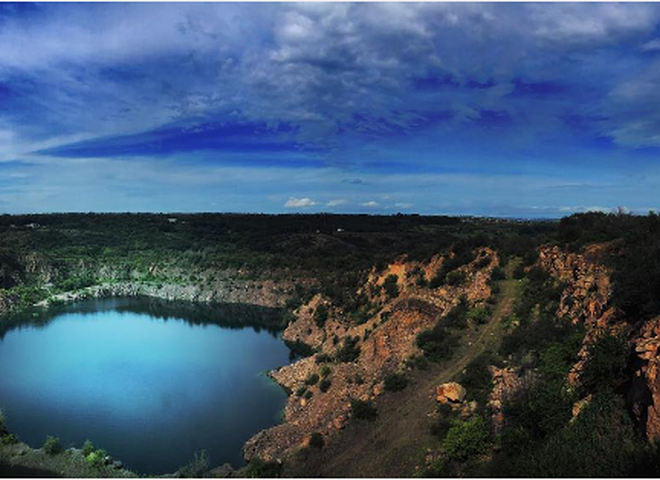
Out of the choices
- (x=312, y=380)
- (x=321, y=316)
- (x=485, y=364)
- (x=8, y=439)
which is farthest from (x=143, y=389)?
(x=485, y=364)

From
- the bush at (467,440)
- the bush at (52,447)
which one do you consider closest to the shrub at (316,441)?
the bush at (467,440)

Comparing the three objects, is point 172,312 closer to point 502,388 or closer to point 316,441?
point 316,441

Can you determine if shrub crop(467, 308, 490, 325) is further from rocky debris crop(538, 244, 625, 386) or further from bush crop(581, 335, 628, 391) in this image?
bush crop(581, 335, 628, 391)

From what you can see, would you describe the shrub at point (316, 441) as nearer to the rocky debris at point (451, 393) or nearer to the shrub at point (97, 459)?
the rocky debris at point (451, 393)

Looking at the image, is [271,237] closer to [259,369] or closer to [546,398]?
[259,369]

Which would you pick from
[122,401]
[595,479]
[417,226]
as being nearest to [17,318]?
[122,401]

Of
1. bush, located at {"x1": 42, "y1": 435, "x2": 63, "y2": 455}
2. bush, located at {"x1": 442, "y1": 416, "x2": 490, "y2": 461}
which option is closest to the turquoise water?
bush, located at {"x1": 42, "y1": 435, "x2": 63, "y2": 455}
